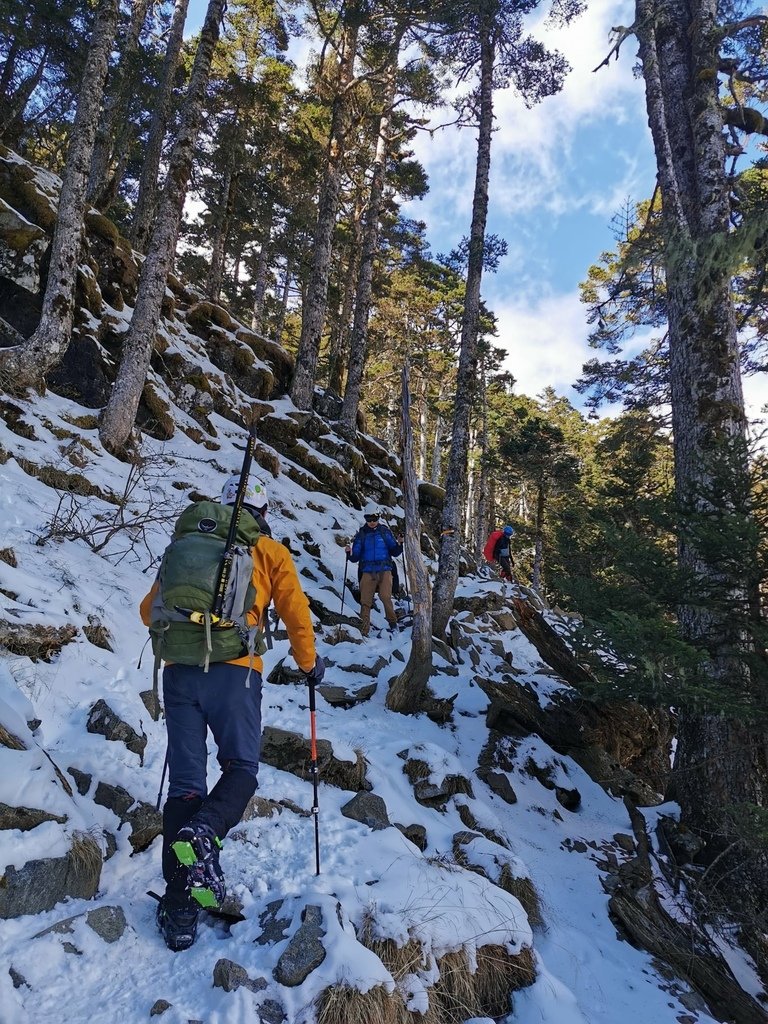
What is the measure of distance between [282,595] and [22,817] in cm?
176

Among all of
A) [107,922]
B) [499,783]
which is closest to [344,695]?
[499,783]

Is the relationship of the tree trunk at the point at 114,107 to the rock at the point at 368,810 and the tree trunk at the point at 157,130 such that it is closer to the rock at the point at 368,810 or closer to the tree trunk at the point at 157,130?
the tree trunk at the point at 157,130

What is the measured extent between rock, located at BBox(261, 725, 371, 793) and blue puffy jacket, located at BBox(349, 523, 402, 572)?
4.83 metres

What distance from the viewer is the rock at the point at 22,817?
2817 millimetres

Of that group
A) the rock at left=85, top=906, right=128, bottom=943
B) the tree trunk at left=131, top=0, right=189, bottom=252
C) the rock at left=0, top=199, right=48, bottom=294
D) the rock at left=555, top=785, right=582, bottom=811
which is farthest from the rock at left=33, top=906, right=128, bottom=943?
the tree trunk at left=131, top=0, right=189, bottom=252

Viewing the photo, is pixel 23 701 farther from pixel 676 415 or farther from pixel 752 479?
pixel 676 415

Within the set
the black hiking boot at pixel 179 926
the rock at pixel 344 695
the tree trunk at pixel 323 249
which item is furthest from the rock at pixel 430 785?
the tree trunk at pixel 323 249

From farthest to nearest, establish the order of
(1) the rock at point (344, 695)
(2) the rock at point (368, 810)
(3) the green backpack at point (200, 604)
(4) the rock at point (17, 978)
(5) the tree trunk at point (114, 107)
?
1. (5) the tree trunk at point (114, 107)
2. (1) the rock at point (344, 695)
3. (2) the rock at point (368, 810)
4. (3) the green backpack at point (200, 604)
5. (4) the rock at point (17, 978)

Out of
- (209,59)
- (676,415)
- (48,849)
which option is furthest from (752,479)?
(209,59)

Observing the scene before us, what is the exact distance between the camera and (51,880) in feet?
9.17

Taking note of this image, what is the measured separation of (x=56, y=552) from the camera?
5957 mm

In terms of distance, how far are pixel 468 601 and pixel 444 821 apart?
272 inches

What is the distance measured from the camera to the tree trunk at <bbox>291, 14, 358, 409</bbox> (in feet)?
55.1

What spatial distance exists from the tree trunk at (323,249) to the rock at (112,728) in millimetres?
13821
